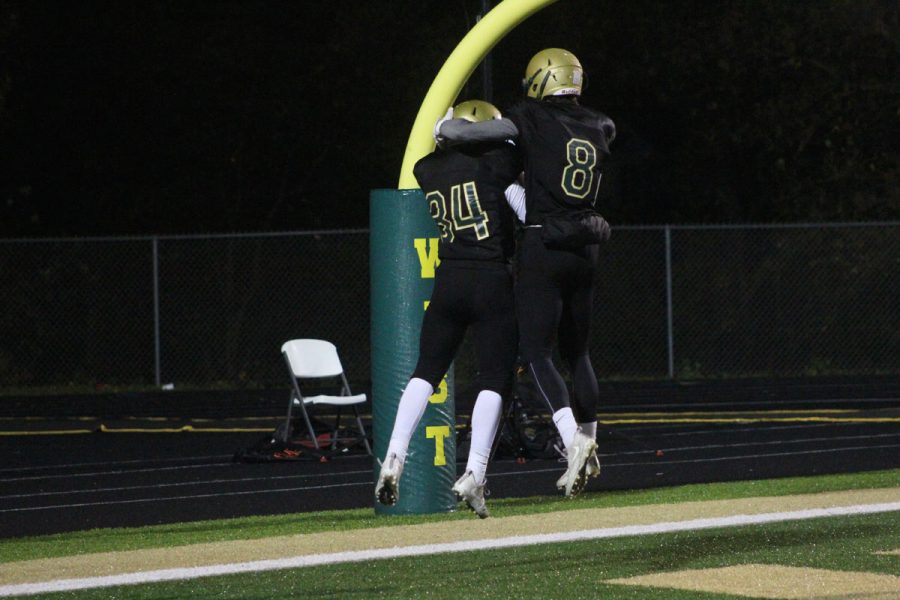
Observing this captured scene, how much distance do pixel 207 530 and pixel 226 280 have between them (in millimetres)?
14423

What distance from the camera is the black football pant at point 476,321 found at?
838 cm

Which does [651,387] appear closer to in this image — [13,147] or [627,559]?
[13,147]

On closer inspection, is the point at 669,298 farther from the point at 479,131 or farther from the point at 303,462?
the point at 479,131

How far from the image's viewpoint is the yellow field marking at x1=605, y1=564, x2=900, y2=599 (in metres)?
8.18

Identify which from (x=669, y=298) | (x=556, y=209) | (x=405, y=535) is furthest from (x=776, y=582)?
(x=669, y=298)

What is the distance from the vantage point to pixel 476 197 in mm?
8328

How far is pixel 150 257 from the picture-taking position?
26.8 metres

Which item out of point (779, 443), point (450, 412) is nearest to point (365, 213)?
point (779, 443)

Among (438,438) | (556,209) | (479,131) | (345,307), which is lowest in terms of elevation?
(438,438)

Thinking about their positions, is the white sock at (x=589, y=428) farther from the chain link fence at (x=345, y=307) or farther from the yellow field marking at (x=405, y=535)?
the chain link fence at (x=345, y=307)

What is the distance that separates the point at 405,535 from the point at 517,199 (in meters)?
3.05

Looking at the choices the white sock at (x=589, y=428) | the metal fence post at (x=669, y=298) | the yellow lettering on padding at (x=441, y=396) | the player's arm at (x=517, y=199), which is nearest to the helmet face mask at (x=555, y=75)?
the player's arm at (x=517, y=199)

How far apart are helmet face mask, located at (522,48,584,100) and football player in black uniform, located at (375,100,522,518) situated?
0.24 metres

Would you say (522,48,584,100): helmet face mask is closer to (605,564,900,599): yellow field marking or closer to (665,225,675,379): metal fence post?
(605,564,900,599): yellow field marking
